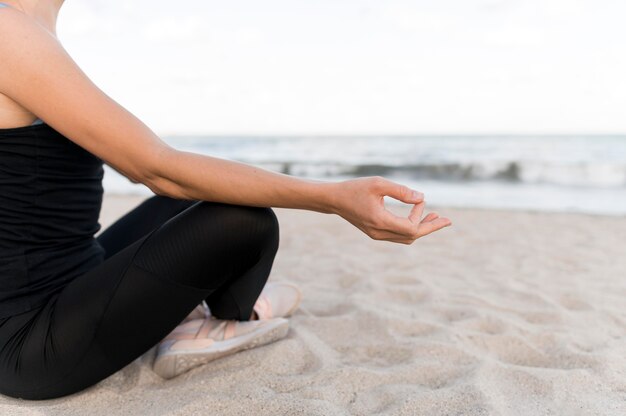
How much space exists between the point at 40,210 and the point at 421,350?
1.31 m

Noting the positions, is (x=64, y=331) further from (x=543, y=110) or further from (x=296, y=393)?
(x=543, y=110)

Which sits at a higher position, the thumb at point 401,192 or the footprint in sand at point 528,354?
the thumb at point 401,192

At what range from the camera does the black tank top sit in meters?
1.22

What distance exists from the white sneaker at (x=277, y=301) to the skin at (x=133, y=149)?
0.73 m

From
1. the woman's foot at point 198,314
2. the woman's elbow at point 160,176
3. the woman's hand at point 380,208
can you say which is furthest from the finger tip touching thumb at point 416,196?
the woman's foot at point 198,314

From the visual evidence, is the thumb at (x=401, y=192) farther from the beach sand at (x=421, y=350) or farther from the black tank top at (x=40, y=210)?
the black tank top at (x=40, y=210)

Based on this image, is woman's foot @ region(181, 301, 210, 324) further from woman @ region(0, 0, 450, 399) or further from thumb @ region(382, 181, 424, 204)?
thumb @ region(382, 181, 424, 204)

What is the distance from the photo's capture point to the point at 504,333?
1.95 m

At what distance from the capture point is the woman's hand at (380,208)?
112 cm

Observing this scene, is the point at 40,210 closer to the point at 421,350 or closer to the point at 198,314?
the point at 198,314

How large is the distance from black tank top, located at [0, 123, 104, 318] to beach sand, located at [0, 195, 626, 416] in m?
0.35

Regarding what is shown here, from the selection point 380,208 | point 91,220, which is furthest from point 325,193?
point 91,220

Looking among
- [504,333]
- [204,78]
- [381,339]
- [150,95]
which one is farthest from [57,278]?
[204,78]

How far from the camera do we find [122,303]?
1298mm
